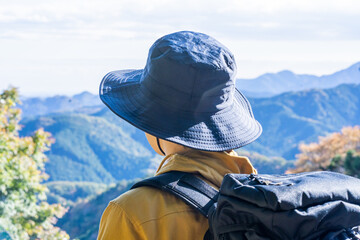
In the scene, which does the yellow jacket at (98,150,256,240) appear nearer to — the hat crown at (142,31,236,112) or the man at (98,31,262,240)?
the man at (98,31,262,240)

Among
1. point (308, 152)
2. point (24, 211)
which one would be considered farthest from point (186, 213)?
point (308, 152)

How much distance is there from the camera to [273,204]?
921mm

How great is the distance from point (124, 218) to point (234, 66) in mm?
489

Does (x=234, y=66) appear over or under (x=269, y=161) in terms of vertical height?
over

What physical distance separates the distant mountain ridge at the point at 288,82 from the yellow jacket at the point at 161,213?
12937 cm

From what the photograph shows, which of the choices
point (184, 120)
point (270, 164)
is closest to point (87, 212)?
point (270, 164)

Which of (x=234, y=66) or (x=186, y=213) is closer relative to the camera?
(x=186, y=213)

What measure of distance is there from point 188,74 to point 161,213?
33cm

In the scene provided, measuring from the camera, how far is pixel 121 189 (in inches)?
1559

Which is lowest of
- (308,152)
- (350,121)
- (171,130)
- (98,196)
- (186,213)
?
(350,121)

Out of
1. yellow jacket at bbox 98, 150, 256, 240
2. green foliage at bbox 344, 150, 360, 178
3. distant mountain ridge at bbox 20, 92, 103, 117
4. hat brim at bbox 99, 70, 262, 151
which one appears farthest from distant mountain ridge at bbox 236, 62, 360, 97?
yellow jacket at bbox 98, 150, 256, 240

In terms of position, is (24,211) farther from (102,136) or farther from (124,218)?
(102,136)

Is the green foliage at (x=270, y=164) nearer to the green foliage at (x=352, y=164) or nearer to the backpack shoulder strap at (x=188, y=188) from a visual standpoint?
the green foliage at (x=352, y=164)

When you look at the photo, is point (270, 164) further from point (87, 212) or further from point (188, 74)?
point (188, 74)
